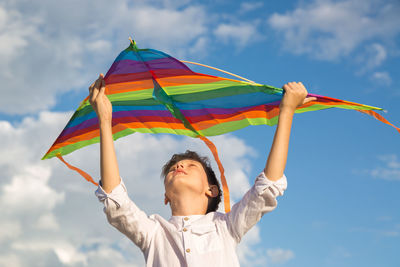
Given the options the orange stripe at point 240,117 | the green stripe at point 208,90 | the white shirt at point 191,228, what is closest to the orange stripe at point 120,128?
the orange stripe at point 240,117

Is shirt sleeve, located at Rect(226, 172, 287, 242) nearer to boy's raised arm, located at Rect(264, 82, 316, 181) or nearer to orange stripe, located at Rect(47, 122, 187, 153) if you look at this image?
boy's raised arm, located at Rect(264, 82, 316, 181)

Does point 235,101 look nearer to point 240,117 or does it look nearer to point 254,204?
point 240,117

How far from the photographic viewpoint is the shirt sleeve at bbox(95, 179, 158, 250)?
3643 millimetres

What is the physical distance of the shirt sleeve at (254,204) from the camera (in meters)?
3.68

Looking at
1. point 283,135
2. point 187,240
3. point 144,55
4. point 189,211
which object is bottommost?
point 187,240

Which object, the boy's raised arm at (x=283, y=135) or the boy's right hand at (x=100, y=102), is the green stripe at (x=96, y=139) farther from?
the boy's raised arm at (x=283, y=135)

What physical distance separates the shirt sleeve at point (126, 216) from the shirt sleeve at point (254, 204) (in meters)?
0.68

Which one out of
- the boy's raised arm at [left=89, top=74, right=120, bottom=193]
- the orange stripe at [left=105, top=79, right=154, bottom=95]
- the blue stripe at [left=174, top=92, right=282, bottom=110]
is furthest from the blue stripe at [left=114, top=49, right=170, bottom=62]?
the boy's raised arm at [left=89, top=74, right=120, bottom=193]

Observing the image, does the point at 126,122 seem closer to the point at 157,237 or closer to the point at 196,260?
the point at 157,237

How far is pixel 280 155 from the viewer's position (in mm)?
3686

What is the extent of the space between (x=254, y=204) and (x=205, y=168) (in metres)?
1.02

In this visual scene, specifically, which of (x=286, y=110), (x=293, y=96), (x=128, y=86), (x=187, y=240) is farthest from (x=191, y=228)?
(x=128, y=86)

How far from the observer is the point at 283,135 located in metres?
3.72

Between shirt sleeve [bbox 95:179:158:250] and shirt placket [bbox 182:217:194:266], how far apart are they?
0.85 ft
